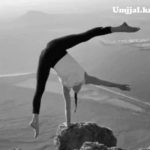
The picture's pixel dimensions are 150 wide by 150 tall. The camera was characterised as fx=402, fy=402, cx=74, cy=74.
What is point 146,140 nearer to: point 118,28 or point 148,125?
point 148,125

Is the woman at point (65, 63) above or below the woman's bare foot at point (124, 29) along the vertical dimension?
below

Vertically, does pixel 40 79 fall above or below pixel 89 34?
below

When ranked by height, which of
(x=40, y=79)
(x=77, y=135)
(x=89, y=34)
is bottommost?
(x=77, y=135)

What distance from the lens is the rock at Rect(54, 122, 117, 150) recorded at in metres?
6.49

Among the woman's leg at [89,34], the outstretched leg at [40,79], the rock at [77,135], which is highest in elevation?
the woman's leg at [89,34]

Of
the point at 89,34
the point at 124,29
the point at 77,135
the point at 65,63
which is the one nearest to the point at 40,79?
the point at 65,63

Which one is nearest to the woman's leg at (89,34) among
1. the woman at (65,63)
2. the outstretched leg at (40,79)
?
the woman at (65,63)

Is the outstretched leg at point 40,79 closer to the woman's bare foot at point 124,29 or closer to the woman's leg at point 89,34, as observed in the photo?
the woman's leg at point 89,34

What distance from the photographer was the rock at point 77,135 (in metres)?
6.49

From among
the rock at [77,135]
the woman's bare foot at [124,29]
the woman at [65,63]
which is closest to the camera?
the woman's bare foot at [124,29]

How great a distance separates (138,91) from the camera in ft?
123

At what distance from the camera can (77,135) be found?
6.48 meters

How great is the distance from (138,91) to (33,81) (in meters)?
11.6

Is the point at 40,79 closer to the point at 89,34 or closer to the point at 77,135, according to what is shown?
the point at 89,34
